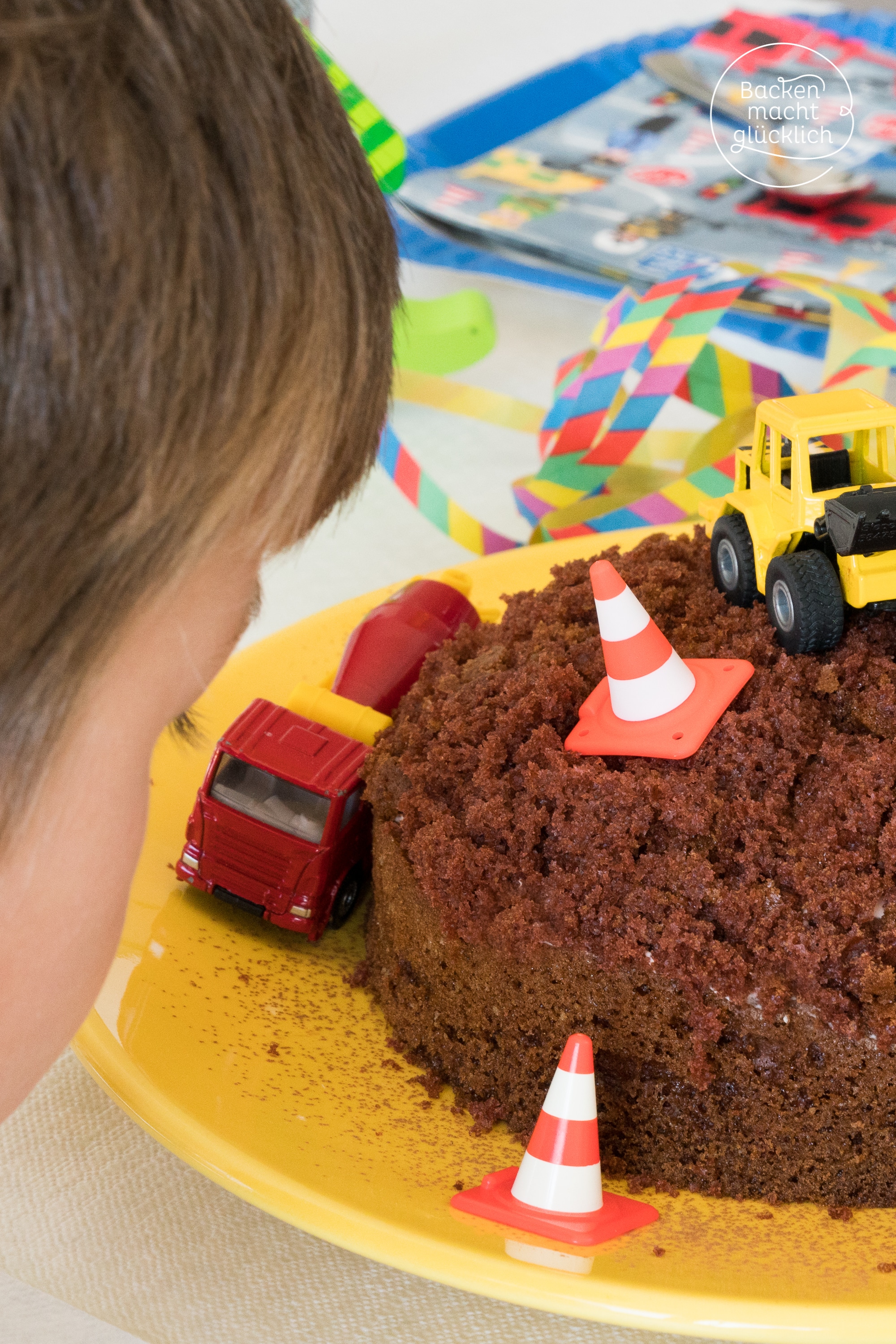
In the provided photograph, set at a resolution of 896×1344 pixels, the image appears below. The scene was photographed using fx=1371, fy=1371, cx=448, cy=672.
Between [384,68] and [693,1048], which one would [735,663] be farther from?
[384,68]

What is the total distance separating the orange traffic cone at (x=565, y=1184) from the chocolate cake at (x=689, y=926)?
1.7 inches

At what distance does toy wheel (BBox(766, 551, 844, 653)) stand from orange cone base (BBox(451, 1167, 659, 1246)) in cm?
32

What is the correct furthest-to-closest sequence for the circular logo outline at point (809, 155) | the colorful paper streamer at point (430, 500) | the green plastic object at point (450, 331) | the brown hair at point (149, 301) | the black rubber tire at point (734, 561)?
the circular logo outline at point (809, 155)
the green plastic object at point (450, 331)
the colorful paper streamer at point (430, 500)
the black rubber tire at point (734, 561)
the brown hair at point (149, 301)

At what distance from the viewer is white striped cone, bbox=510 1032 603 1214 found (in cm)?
65

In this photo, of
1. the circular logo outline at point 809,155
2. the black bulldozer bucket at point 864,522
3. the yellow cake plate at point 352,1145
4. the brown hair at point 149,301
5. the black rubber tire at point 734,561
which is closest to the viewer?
the brown hair at point 149,301

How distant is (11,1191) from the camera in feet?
2.48

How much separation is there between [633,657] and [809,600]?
0.10 metres

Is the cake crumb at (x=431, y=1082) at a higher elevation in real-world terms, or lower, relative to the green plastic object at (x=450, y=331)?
lower

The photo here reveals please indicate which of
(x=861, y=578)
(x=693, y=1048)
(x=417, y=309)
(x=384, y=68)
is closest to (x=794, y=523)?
(x=861, y=578)

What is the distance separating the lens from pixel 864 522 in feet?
2.38

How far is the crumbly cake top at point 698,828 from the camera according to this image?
676mm

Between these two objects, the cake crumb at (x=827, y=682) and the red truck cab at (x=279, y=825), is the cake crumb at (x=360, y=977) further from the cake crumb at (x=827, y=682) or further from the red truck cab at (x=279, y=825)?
the cake crumb at (x=827, y=682)

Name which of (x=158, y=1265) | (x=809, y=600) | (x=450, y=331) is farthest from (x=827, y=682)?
(x=450, y=331)

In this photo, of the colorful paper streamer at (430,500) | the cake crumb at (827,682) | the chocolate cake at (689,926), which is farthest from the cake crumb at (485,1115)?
the colorful paper streamer at (430,500)
